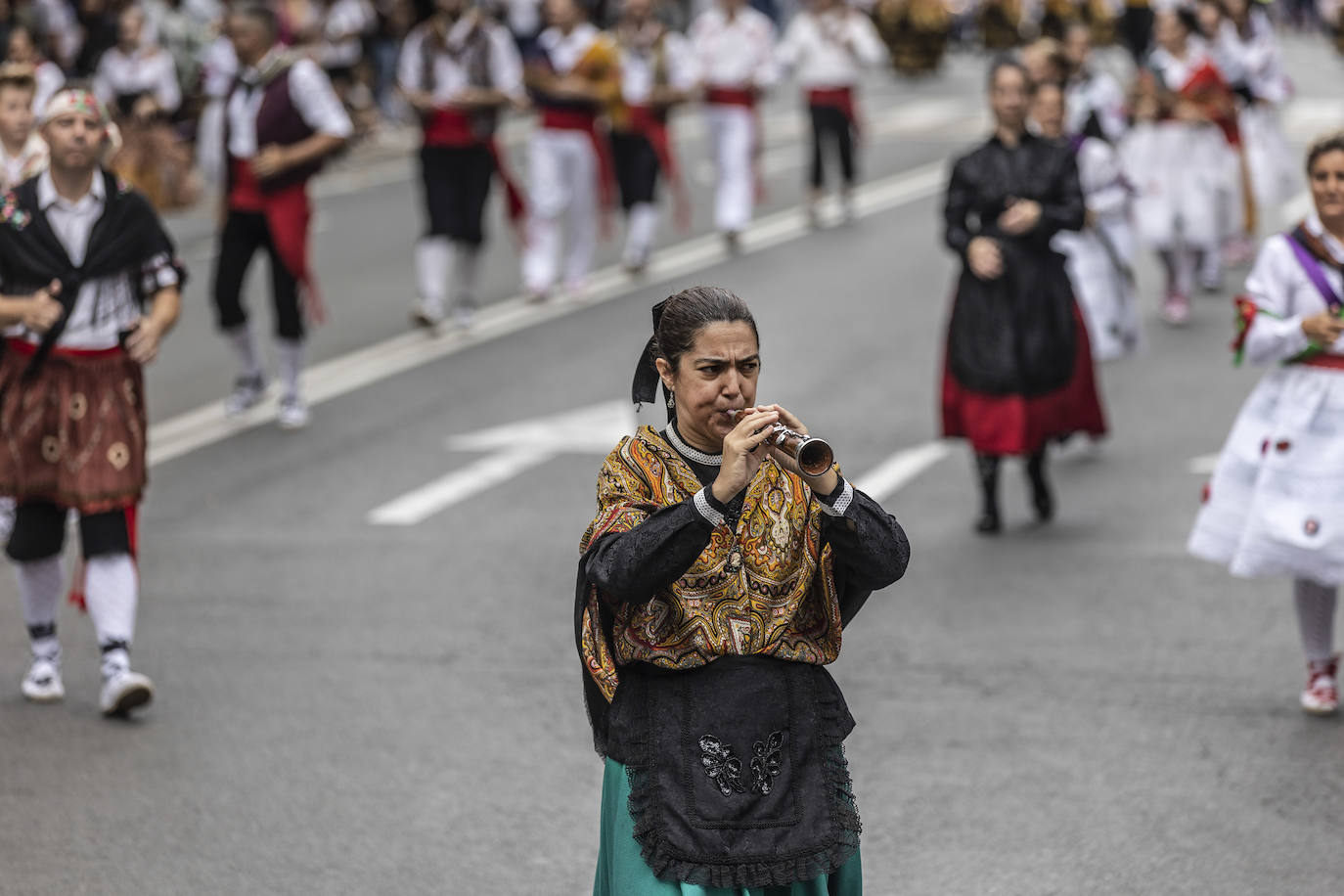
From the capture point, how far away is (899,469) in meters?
10.9

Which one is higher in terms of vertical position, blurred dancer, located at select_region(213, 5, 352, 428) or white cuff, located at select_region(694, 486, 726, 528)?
white cuff, located at select_region(694, 486, 726, 528)

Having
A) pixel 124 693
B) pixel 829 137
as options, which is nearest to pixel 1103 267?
pixel 124 693

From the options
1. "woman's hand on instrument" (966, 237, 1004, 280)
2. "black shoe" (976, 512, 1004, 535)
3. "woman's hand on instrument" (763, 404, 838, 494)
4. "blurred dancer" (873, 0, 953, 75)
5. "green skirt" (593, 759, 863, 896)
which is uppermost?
"woman's hand on instrument" (763, 404, 838, 494)

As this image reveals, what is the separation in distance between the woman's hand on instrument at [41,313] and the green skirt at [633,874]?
333 centimetres

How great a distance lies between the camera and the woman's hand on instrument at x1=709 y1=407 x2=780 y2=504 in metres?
3.92

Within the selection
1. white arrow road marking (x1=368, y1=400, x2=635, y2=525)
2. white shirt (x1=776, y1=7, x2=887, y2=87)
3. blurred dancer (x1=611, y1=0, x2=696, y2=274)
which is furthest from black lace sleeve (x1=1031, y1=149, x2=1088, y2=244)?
white shirt (x1=776, y1=7, x2=887, y2=87)

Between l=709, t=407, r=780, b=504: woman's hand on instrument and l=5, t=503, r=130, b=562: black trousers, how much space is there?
3737 mm

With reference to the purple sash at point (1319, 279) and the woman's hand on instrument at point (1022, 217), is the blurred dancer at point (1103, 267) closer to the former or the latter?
the woman's hand on instrument at point (1022, 217)

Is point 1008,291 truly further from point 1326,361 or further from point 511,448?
point 511,448

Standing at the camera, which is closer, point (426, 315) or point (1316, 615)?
point (1316, 615)

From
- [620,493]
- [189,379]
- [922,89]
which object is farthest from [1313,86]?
[620,493]

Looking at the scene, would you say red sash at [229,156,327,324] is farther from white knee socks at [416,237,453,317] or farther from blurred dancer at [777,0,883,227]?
blurred dancer at [777,0,883,227]

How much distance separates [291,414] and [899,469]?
3.30 m

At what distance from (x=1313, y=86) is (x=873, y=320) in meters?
22.4
